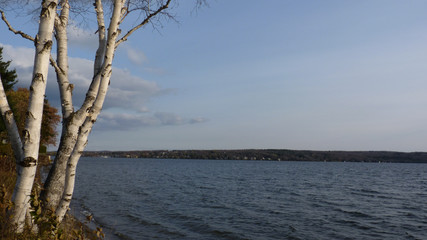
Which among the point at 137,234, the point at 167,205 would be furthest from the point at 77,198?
the point at 137,234

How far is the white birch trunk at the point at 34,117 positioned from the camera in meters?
4.35

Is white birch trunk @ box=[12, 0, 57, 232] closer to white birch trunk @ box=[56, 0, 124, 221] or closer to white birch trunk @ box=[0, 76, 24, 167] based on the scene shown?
white birch trunk @ box=[0, 76, 24, 167]

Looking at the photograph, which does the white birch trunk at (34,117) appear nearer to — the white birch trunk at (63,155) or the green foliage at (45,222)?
the green foliage at (45,222)

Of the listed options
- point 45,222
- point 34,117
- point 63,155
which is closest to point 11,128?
point 34,117

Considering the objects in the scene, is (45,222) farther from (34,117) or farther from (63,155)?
(34,117)

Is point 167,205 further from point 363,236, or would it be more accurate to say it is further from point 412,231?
point 412,231

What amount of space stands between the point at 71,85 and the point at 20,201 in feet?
7.35

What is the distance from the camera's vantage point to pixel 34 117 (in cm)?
437

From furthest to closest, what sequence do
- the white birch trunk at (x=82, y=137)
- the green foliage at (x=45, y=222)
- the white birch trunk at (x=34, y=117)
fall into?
1. the white birch trunk at (x=82, y=137)
2. the white birch trunk at (x=34, y=117)
3. the green foliage at (x=45, y=222)

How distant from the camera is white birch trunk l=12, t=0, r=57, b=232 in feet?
14.3

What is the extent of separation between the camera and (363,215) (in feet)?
65.5

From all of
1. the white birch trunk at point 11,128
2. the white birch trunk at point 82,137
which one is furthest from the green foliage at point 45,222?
the white birch trunk at point 11,128

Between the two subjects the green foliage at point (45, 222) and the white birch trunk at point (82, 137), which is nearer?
the green foliage at point (45, 222)

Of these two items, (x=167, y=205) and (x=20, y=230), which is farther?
(x=167, y=205)
